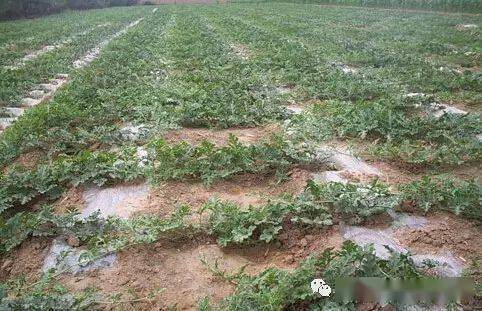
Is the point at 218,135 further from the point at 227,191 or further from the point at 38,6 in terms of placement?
the point at 38,6

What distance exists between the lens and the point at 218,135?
226 inches

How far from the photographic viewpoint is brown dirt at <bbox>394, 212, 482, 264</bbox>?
3340 mm

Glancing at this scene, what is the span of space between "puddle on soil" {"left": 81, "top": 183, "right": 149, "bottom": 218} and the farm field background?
2 cm

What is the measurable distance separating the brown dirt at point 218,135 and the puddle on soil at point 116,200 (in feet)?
3.95

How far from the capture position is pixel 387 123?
18.4ft

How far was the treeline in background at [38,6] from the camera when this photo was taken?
26.9 metres

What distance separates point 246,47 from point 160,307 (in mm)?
10563

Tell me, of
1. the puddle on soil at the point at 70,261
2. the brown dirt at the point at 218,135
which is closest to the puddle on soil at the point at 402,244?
the puddle on soil at the point at 70,261

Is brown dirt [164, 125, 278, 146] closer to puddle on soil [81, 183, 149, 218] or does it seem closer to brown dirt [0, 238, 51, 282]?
puddle on soil [81, 183, 149, 218]

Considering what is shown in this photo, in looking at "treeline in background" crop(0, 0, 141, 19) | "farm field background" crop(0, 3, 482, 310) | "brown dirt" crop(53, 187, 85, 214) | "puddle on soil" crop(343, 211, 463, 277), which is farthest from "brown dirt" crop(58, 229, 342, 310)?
"treeline in background" crop(0, 0, 141, 19)

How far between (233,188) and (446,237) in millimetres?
1934

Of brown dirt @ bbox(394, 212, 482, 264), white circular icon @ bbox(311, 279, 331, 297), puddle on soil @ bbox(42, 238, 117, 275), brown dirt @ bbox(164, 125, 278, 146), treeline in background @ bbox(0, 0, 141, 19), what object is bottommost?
puddle on soil @ bbox(42, 238, 117, 275)

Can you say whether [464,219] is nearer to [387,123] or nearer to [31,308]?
[387,123]

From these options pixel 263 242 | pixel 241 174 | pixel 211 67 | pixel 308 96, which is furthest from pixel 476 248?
pixel 211 67
